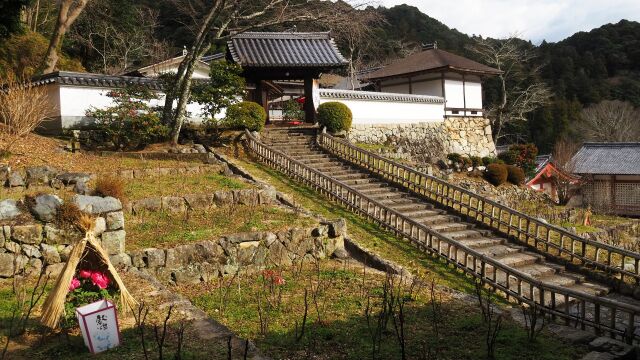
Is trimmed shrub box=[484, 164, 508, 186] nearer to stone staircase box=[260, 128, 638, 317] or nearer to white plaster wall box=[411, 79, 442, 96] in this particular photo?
white plaster wall box=[411, 79, 442, 96]

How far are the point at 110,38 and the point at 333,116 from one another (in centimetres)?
2028

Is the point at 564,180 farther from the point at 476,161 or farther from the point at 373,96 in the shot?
the point at 373,96

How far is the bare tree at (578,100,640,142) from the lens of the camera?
1609 inches

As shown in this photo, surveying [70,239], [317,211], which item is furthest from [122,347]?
[317,211]

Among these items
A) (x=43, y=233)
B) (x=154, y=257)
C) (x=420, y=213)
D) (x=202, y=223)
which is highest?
(x=43, y=233)

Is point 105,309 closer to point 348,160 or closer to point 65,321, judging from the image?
point 65,321

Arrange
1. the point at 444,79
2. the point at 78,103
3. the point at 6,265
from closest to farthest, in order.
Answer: the point at 6,265 → the point at 78,103 → the point at 444,79

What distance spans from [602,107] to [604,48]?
62.2 feet

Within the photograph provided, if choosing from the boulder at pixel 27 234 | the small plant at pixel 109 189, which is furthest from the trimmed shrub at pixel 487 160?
the boulder at pixel 27 234

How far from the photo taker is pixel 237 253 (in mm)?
9352

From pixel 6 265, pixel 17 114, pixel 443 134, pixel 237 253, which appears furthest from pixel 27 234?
pixel 443 134

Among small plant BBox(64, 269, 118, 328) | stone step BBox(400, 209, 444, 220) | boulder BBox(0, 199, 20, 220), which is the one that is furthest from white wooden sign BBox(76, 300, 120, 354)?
stone step BBox(400, 209, 444, 220)

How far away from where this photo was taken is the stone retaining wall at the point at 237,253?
8.43 meters

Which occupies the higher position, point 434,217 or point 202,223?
point 202,223
